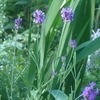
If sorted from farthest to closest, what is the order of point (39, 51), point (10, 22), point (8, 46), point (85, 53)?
1. point (10, 22)
2. point (8, 46)
3. point (39, 51)
4. point (85, 53)

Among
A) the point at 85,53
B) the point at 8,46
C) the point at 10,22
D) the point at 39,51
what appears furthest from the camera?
the point at 10,22

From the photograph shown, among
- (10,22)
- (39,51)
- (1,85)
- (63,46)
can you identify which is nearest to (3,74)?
(1,85)

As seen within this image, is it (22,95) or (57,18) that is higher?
(57,18)

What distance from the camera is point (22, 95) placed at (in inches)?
94.7

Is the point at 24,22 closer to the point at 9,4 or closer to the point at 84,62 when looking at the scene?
the point at 9,4

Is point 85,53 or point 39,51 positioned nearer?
point 85,53

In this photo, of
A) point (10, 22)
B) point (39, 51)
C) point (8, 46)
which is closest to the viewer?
point (39, 51)

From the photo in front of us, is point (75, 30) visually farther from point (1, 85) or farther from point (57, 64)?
point (1, 85)

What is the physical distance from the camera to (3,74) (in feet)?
7.93

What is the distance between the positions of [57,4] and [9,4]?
2915 millimetres

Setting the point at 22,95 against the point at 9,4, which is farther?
the point at 9,4

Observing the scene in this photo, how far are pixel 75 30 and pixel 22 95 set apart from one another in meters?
0.57

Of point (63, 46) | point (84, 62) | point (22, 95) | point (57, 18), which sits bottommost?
point (22, 95)

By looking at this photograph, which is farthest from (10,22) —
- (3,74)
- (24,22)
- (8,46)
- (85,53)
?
(85,53)
